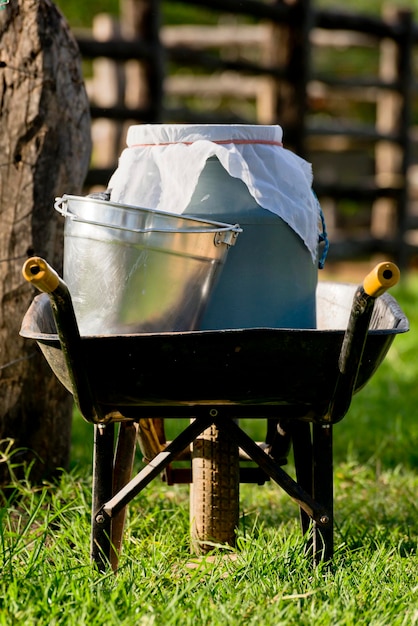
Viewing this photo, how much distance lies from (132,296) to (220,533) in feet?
2.45

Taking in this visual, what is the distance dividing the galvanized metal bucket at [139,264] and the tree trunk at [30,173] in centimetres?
82

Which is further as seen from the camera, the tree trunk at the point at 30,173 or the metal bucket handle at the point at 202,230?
the tree trunk at the point at 30,173

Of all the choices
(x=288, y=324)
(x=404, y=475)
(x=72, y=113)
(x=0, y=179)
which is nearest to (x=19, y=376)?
(x=0, y=179)

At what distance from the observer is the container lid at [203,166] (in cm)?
243

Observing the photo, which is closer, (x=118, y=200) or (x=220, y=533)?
(x=118, y=200)

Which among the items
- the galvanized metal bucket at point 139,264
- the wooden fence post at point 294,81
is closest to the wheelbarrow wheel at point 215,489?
the galvanized metal bucket at point 139,264

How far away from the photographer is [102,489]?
2398 mm

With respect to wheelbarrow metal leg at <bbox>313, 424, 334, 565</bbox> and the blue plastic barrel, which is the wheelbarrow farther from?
the blue plastic barrel

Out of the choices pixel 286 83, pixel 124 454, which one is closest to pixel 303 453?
pixel 124 454

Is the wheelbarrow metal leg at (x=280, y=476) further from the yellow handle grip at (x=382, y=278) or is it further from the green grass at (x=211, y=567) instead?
the yellow handle grip at (x=382, y=278)

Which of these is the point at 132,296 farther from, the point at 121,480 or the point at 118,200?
the point at 121,480

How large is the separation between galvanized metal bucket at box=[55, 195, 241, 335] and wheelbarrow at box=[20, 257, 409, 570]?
13cm

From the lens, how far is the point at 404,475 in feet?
12.6

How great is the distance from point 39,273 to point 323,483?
863mm
